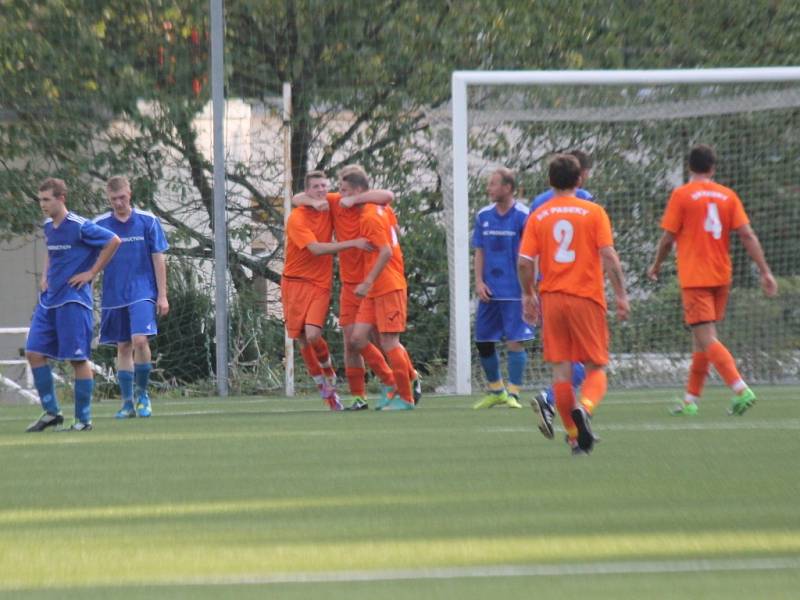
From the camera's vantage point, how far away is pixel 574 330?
29.3 feet

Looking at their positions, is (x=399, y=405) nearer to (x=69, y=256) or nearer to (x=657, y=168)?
(x=69, y=256)

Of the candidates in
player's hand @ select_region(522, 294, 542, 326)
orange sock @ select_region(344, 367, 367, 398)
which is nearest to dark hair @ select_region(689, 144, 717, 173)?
player's hand @ select_region(522, 294, 542, 326)

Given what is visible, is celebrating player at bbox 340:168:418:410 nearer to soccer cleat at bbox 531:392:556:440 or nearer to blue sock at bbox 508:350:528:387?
blue sock at bbox 508:350:528:387

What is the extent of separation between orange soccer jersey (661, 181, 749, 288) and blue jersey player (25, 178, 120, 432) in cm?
378

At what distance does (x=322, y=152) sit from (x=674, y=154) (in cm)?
360

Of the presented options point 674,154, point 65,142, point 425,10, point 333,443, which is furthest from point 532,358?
point 333,443

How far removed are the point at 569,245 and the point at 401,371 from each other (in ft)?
15.3

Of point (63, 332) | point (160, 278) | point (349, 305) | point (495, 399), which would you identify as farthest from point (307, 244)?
point (63, 332)

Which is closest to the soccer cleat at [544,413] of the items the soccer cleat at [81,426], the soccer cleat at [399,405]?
the soccer cleat at [81,426]

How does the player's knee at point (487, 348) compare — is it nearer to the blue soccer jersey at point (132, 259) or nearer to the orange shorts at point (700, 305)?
the orange shorts at point (700, 305)

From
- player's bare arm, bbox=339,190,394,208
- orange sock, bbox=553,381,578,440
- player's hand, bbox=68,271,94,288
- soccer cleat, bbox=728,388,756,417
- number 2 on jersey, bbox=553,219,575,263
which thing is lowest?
soccer cleat, bbox=728,388,756,417

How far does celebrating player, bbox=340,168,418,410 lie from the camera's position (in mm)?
13156

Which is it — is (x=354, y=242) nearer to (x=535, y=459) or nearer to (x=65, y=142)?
(x=535, y=459)

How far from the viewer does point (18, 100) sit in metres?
18.7
